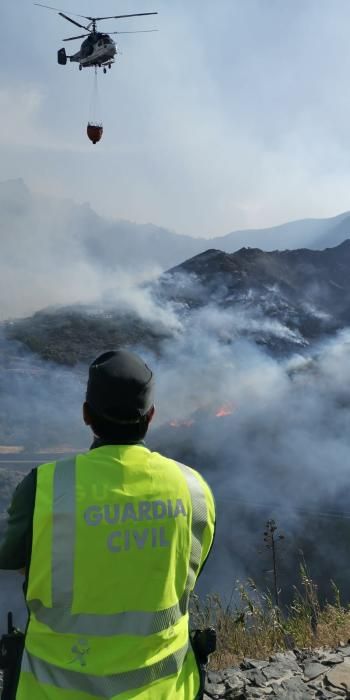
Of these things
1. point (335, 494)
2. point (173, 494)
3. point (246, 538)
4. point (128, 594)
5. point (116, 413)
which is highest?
point (116, 413)

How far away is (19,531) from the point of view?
176cm

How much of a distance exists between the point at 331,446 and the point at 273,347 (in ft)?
60.0

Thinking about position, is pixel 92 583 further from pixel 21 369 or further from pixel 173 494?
pixel 21 369

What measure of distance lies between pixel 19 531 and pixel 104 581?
29cm

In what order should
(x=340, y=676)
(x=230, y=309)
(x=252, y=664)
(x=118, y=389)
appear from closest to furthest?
(x=118, y=389)
(x=340, y=676)
(x=252, y=664)
(x=230, y=309)

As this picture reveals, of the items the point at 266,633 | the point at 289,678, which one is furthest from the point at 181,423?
the point at 289,678

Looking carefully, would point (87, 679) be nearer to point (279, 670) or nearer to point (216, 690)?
point (216, 690)

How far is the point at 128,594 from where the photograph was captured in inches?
70.3

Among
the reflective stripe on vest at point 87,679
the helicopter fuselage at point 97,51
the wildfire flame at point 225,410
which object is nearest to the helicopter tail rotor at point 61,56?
the helicopter fuselage at point 97,51

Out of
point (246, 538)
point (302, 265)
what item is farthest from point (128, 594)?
point (302, 265)

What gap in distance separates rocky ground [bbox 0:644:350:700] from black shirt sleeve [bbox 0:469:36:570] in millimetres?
2695

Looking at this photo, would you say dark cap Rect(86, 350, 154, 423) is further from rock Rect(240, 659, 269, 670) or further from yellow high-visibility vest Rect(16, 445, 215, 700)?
rock Rect(240, 659, 269, 670)

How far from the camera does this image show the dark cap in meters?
1.92

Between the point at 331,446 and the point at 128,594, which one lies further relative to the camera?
the point at 331,446
